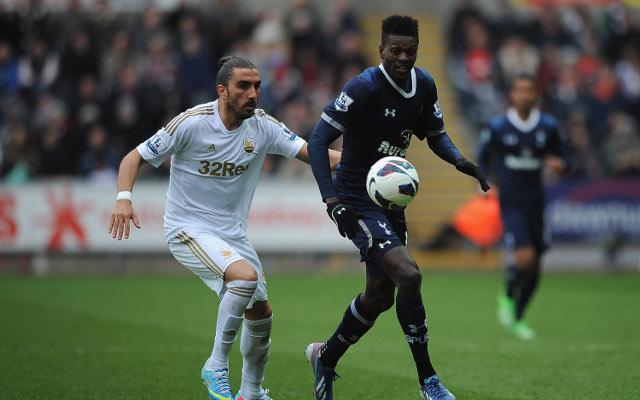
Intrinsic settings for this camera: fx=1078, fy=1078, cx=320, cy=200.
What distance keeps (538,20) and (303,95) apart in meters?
6.40

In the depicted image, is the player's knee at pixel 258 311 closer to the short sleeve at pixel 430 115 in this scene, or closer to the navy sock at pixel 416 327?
the navy sock at pixel 416 327

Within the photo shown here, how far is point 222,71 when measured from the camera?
25.7 feet

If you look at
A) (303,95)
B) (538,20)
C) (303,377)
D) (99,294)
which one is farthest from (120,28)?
(303,377)

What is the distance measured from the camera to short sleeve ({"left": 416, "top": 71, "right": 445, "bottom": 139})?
7.95 m

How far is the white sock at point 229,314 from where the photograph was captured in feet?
24.6

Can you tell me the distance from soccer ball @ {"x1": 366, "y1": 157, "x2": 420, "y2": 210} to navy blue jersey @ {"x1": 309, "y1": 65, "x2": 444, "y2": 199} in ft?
0.90

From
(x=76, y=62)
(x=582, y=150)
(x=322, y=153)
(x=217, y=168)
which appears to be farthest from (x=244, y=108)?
(x=582, y=150)

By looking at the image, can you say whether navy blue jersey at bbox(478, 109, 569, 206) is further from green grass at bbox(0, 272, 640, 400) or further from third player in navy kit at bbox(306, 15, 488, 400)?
third player in navy kit at bbox(306, 15, 488, 400)

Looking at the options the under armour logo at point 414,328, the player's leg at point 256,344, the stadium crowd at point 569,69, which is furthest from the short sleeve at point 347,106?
the stadium crowd at point 569,69

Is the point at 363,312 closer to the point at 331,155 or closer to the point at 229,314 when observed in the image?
the point at 229,314

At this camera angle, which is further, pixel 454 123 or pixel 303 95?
pixel 454 123

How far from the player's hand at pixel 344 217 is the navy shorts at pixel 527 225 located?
540 centimetres

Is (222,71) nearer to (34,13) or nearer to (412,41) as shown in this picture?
(412,41)

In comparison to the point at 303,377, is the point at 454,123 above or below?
above
